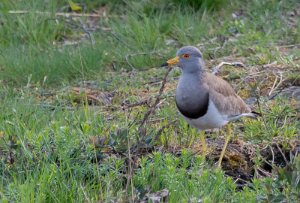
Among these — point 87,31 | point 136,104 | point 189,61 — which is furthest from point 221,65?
point 87,31

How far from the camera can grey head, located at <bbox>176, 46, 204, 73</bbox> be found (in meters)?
6.31

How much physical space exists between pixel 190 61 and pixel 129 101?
4.62 ft

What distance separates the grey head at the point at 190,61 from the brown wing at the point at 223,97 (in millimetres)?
103

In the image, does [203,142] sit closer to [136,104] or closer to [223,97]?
[223,97]

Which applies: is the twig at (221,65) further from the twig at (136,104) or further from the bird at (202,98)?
the bird at (202,98)

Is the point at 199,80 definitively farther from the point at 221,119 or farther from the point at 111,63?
the point at 111,63

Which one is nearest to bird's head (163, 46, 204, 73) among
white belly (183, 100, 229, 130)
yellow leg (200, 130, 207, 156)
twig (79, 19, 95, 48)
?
white belly (183, 100, 229, 130)

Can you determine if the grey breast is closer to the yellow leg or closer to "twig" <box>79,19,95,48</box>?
the yellow leg

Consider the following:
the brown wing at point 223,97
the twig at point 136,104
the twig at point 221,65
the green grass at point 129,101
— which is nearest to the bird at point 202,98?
the brown wing at point 223,97

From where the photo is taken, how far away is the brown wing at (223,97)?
613 cm

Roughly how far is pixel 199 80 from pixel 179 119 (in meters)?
0.75

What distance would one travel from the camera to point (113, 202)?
491 centimetres

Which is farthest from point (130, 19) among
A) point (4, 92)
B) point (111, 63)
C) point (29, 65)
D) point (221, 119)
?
point (221, 119)

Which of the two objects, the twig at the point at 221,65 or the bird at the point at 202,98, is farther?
the twig at the point at 221,65
